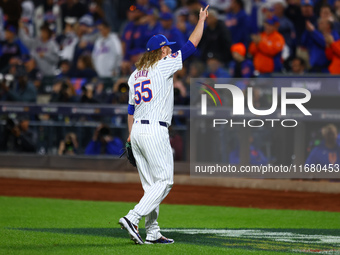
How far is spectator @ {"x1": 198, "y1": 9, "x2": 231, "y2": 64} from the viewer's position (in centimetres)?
1530

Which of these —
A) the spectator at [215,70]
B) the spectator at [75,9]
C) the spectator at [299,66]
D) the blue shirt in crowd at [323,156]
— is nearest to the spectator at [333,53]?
the spectator at [299,66]

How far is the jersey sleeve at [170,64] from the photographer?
7164 millimetres

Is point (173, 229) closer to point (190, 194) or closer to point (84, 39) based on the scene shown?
point (190, 194)

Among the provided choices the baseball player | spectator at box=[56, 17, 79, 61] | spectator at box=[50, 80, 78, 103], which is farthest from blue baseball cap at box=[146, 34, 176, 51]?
spectator at box=[56, 17, 79, 61]

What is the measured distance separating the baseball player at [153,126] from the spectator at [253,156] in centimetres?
610

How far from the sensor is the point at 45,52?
1780 cm

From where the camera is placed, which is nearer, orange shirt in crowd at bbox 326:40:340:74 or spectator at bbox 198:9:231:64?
orange shirt in crowd at bbox 326:40:340:74

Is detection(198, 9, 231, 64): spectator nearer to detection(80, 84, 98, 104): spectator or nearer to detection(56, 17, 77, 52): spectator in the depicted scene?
detection(80, 84, 98, 104): spectator

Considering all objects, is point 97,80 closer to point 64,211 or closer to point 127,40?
point 127,40

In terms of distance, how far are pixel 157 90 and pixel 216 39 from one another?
844cm

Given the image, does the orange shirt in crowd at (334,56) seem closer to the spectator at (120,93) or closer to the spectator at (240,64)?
the spectator at (240,64)

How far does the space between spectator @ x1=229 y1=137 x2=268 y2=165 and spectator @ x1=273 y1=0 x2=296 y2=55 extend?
2.72m

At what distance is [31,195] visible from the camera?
12438 mm

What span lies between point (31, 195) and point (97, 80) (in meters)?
3.80
